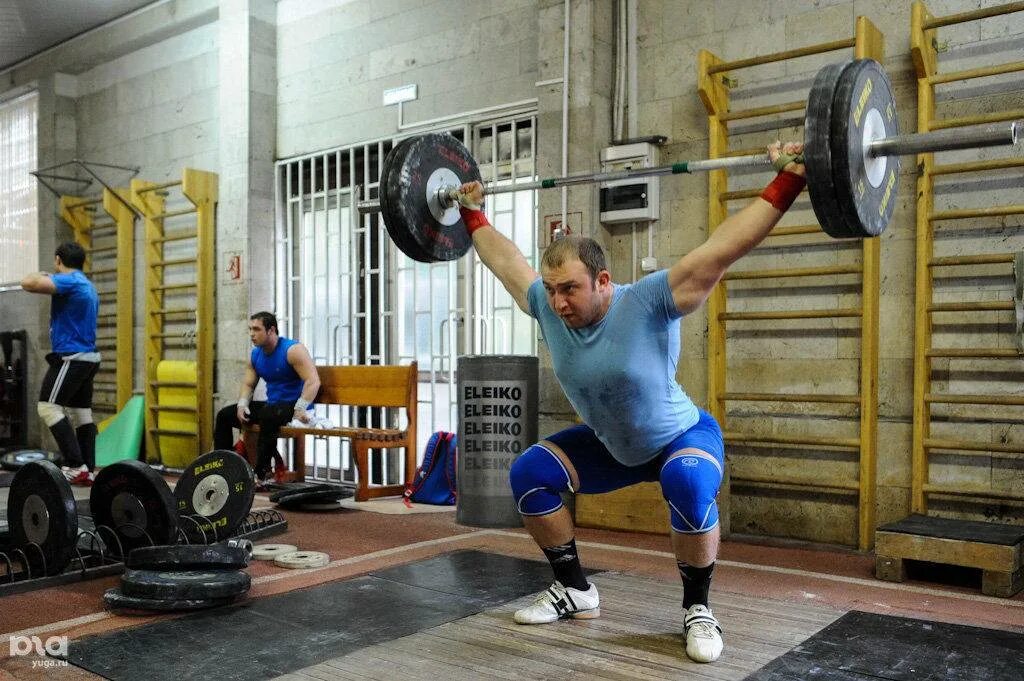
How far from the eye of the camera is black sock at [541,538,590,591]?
8.55 ft

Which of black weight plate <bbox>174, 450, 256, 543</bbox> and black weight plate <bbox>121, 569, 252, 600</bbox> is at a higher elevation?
black weight plate <bbox>174, 450, 256, 543</bbox>

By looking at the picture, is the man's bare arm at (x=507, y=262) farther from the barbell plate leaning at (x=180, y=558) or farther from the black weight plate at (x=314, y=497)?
the black weight plate at (x=314, y=497)

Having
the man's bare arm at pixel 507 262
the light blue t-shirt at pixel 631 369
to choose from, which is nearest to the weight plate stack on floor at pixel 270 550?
the man's bare arm at pixel 507 262

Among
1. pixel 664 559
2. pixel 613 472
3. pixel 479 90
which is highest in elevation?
pixel 479 90

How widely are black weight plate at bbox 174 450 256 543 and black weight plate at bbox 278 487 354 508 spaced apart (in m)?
0.96

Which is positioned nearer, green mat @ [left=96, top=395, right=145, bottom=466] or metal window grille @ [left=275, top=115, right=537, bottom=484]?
metal window grille @ [left=275, top=115, right=537, bottom=484]

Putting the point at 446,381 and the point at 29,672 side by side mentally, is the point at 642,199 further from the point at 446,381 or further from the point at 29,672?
the point at 29,672

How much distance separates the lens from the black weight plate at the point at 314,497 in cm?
459

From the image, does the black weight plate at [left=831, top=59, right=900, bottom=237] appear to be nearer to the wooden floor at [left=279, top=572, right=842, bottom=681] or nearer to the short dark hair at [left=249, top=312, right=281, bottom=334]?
the wooden floor at [left=279, top=572, right=842, bottom=681]

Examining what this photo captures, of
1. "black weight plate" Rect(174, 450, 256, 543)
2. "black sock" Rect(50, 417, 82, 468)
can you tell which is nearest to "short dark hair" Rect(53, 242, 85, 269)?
"black sock" Rect(50, 417, 82, 468)

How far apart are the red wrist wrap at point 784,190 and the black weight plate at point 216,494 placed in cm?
223

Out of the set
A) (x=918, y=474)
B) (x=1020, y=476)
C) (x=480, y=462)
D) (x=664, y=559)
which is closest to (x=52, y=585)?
(x=480, y=462)

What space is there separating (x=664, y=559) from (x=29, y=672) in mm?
2233

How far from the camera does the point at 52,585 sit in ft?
10.2
